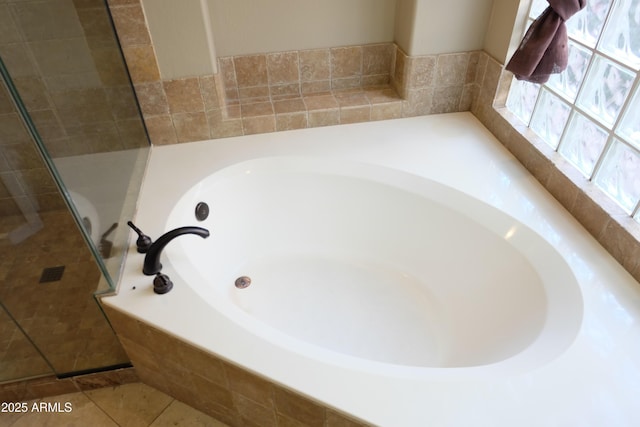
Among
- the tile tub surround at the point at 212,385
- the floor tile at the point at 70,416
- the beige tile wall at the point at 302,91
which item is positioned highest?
the beige tile wall at the point at 302,91

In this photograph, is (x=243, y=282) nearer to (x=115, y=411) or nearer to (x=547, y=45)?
(x=115, y=411)

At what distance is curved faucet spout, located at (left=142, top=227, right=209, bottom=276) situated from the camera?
132cm

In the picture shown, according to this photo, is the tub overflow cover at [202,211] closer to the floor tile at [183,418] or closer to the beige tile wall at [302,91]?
the beige tile wall at [302,91]

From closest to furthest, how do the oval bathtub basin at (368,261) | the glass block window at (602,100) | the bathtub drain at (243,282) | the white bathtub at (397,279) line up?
1. the white bathtub at (397,279)
2. the glass block window at (602,100)
3. the oval bathtub basin at (368,261)
4. the bathtub drain at (243,282)

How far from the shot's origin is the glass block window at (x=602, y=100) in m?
1.25

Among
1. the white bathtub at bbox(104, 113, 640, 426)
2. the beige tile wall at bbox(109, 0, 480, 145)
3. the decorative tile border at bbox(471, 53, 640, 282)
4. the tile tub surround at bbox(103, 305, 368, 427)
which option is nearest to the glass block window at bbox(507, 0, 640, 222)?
the decorative tile border at bbox(471, 53, 640, 282)

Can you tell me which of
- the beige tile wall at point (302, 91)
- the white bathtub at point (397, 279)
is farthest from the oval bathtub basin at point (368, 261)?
the beige tile wall at point (302, 91)

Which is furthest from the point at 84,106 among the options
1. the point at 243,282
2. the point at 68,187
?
the point at 243,282

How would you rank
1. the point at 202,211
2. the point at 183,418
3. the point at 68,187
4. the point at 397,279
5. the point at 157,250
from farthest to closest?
the point at 397,279 → the point at 202,211 → the point at 183,418 → the point at 157,250 → the point at 68,187

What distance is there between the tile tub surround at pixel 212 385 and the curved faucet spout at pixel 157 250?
157 mm

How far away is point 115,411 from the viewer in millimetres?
1551

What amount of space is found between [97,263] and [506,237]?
4.51 ft

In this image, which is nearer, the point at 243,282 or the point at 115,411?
the point at 115,411

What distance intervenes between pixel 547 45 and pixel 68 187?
1.56 meters
